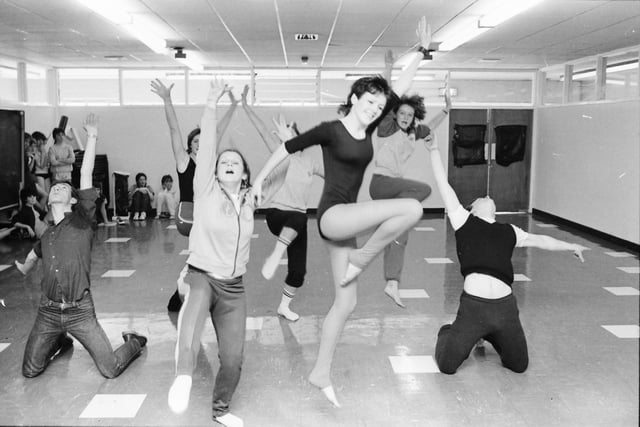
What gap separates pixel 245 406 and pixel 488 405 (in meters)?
1.12

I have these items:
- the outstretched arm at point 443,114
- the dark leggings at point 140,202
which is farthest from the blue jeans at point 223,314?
the dark leggings at point 140,202

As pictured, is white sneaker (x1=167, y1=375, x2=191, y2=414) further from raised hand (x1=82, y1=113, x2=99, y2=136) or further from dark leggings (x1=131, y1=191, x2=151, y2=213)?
dark leggings (x1=131, y1=191, x2=151, y2=213)

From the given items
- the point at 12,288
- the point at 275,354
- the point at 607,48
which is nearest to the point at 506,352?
the point at 275,354

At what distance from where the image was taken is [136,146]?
935 centimetres

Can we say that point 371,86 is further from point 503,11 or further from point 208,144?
point 503,11

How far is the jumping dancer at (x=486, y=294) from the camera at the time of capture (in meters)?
3.16

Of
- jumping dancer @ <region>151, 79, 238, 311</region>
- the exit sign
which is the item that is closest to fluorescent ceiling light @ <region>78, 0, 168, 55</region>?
the exit sign

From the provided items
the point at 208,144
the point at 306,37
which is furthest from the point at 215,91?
the point at 306,37

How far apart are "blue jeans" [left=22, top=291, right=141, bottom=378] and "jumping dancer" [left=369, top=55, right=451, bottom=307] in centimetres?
169

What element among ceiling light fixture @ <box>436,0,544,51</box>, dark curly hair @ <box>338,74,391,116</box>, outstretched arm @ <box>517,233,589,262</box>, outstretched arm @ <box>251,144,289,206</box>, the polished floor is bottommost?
the polished floor

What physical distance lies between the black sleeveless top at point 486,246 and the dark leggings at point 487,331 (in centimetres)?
15

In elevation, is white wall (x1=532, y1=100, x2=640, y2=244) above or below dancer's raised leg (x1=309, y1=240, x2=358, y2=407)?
above

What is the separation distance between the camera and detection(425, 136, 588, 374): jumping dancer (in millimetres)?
3158

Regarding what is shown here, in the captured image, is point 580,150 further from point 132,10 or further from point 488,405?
point 132,10
